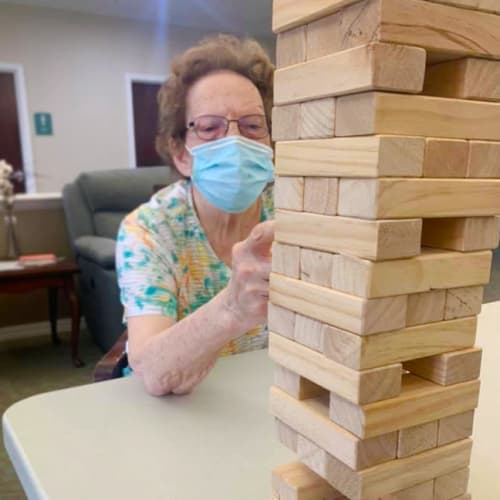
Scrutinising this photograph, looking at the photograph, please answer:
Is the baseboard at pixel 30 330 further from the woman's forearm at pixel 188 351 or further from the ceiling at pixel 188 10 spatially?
the woman's forearm at pixel 188 351

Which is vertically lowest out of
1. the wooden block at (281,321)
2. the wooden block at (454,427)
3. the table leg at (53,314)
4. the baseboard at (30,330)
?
the baseboard at (30,330)

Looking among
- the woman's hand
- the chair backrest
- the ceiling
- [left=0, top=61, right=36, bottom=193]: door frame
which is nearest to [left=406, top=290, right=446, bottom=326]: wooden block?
the woman's hand

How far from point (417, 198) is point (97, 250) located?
2483mm

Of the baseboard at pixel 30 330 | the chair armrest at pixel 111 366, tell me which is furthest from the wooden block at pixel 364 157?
the baseboard at pixel 30 330

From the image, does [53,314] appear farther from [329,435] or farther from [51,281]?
[329,435]

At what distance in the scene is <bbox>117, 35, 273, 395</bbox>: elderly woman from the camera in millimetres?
958

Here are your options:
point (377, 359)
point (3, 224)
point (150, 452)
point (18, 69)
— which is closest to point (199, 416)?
point (150, 452)

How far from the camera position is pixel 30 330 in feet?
10.7

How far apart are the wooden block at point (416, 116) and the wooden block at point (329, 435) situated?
0.21 metres

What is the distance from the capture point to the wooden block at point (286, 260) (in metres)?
0.40

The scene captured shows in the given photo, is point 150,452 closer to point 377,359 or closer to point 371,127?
point 377,359

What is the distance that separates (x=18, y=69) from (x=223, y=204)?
13.2 ft

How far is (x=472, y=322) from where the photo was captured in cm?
40

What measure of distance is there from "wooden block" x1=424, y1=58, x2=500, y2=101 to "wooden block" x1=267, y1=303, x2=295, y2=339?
0.65ft
